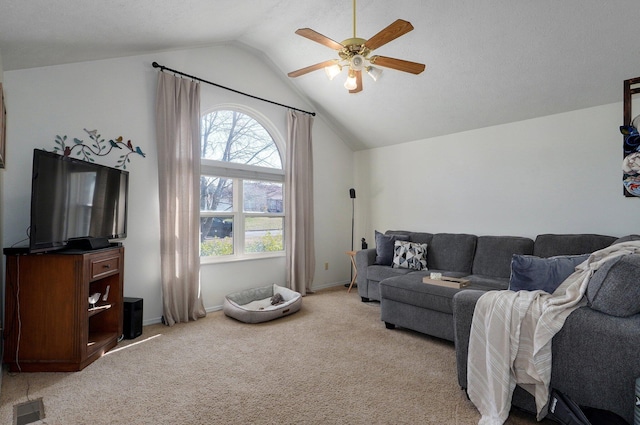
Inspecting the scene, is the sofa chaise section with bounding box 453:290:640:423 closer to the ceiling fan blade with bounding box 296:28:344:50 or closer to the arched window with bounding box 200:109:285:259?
the ceiling fan blade with bounding box 296:28:344:50

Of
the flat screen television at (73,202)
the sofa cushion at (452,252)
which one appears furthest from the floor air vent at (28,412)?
the sofa cushion at (452,252)

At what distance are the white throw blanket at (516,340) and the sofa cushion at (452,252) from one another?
2.05 meters

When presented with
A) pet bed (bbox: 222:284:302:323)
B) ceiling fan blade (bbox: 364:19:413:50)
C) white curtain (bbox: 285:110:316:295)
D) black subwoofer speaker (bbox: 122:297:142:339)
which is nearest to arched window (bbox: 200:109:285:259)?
white curtain (bbox: 285:110:316:295)

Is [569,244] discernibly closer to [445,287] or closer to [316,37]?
[445,287]

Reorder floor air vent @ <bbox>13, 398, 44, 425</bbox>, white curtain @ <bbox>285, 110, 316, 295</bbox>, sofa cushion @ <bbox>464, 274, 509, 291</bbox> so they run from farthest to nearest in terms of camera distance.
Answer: white curtain @ <bbox>285, 110, 316, 295</bbox> < sofa cushion @ <bbox>464, 274, 509, 291</bbox> < floor air vent @ <bbox>13, 398, 44, 425</bbox>

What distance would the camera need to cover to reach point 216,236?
13.1 ft

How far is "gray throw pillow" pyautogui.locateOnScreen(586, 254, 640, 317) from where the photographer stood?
1.50 meters

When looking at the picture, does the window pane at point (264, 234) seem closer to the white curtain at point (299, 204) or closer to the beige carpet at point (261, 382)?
the white curtain at point (299, 204)

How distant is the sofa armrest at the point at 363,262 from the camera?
4.25m

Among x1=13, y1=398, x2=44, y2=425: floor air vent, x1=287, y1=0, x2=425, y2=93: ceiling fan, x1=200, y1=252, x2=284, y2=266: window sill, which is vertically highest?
x1=287, y1=0, x2=425, y2=93: ceiling fan

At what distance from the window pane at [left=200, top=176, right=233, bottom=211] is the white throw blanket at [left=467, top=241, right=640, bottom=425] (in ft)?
10.2

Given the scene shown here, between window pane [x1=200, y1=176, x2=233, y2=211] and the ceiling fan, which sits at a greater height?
the ceiling fan

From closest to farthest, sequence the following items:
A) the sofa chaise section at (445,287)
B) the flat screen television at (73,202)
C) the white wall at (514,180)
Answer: the flat screen television at (73,202) < the sofa chaise section at (445,287) < the white wall at (514,180)

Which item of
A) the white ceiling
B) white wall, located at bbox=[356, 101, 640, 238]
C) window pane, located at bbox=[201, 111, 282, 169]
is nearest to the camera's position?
the white ceiling
